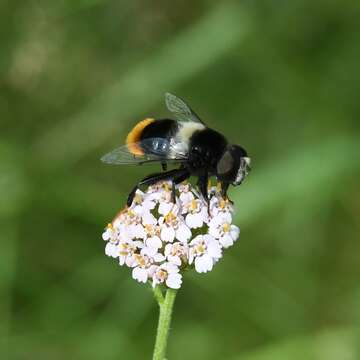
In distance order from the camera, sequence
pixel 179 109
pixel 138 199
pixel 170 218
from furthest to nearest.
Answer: pixel 179 109, pixel 138 199, pixel 170 218

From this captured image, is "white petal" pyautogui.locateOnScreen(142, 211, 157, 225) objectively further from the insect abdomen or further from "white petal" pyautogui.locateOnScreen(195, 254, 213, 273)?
the insect abdomen

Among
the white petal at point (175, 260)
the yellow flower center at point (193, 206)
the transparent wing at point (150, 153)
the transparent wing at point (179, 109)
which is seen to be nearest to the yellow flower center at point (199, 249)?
the white petal at point (175, 260)

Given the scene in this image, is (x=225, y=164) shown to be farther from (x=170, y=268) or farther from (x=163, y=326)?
(x=163, y=326)

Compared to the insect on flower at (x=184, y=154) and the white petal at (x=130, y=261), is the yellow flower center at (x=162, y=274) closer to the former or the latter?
the white petal at (x=130, y=261)

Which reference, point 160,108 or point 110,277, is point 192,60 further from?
point 110,277

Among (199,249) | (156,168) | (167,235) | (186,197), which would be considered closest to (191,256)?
(199,249)
